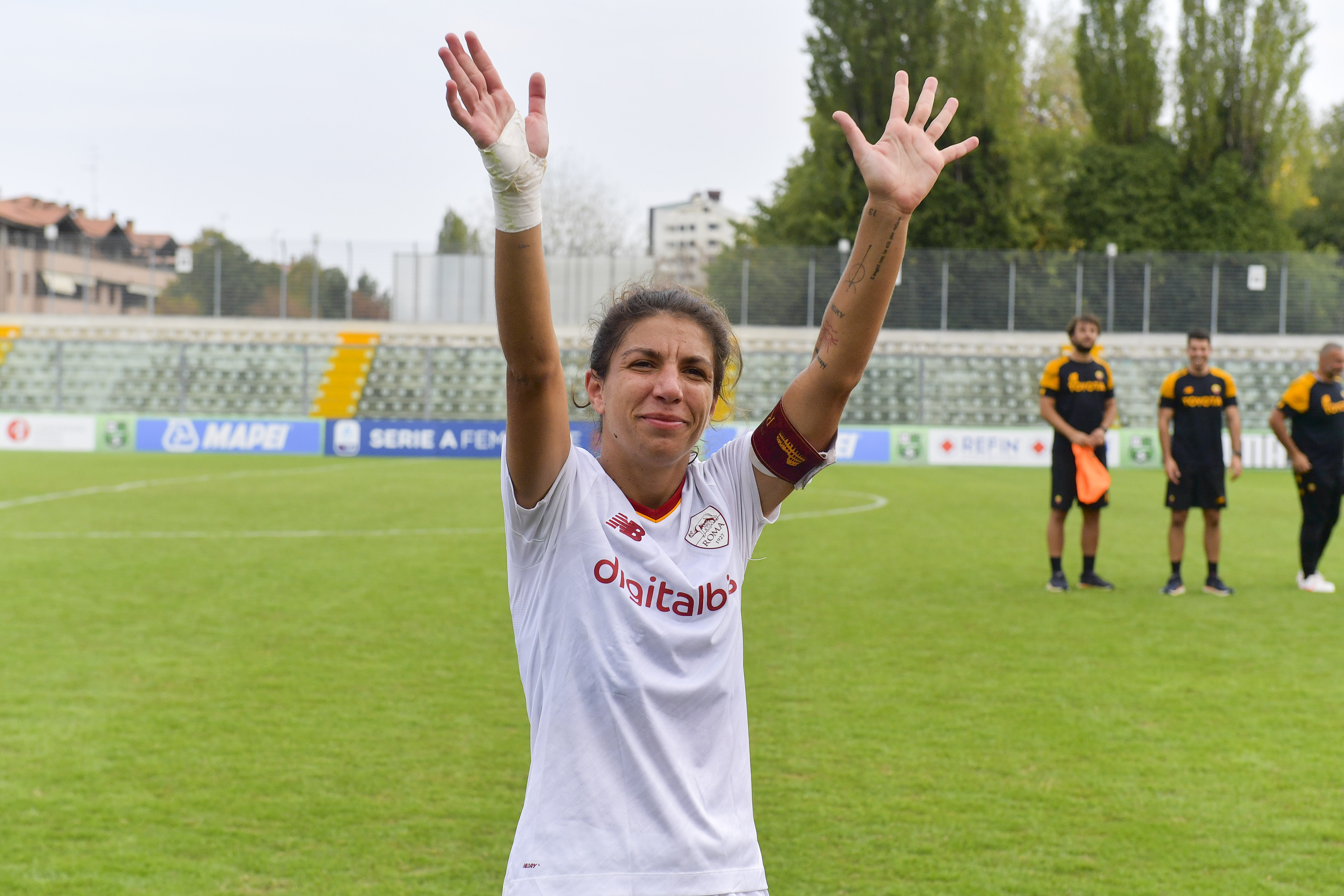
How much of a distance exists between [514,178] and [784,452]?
29.0 inches

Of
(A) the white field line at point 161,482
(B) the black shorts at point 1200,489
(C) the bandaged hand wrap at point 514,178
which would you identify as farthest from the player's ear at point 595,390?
(A) the white field line at point 161,482

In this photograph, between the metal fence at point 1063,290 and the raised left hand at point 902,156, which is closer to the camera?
the raised left hand at point 902,156

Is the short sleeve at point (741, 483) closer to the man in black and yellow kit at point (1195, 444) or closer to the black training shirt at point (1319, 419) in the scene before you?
the man in black and yellow kit at point (1195, 444)

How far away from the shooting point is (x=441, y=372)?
114 feet

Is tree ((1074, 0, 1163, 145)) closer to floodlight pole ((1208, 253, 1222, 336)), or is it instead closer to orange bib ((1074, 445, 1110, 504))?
floodlight pole ((1208, 253, 1222, 336))

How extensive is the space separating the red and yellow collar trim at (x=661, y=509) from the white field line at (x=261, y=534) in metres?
11.9

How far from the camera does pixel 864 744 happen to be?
6082 millimetres

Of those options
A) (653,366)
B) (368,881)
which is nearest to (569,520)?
(653,366)

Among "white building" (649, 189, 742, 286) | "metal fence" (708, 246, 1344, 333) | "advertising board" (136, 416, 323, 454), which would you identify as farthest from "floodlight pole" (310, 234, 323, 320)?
"white building" (649, 189, 742, 286)

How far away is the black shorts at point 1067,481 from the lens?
1043cm

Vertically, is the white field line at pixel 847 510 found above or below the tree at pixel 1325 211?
below

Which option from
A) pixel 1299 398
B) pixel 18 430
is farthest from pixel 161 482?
pixel 1299 398

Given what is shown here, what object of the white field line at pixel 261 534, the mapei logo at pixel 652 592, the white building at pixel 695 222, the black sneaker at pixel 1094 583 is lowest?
the white field line at pixel 261 534

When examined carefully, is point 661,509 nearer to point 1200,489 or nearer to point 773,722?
point 773,722
